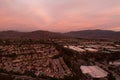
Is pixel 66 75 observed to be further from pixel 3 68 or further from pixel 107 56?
pixel 107 56

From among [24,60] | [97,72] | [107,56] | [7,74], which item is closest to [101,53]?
[107,56]

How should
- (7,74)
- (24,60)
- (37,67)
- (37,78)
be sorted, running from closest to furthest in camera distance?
(37,78)
(7,74)
(37,67)
(24,60)

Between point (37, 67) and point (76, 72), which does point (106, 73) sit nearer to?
point (76, 72)

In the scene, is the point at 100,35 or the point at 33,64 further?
the point at 100,35

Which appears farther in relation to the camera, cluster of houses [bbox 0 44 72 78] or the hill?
the hill

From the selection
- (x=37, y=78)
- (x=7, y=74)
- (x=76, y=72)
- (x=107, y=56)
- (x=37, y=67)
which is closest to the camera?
(x=37, y=78)

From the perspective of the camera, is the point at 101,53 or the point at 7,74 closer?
the point at 7,74

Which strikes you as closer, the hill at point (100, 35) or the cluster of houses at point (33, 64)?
the cluster of houses at point (33, 64)

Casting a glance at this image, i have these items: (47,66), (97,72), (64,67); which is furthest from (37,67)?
(97,72)

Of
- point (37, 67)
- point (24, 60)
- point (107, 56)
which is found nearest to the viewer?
point (37, 67)
